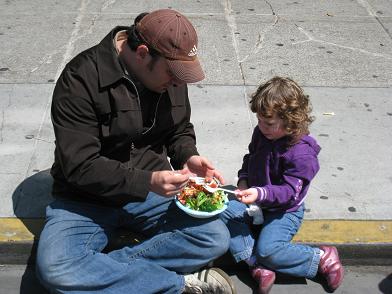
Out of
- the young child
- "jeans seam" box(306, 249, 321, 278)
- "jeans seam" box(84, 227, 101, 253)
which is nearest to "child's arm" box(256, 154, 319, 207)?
the young child

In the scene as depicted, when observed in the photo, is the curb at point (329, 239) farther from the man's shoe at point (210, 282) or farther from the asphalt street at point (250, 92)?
the man's shoe at point (210, 282)

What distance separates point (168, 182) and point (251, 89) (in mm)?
2126

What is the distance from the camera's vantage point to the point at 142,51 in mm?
2600

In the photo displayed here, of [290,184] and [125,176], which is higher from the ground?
[125,176]

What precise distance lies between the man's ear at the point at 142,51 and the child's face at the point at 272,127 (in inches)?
28.4

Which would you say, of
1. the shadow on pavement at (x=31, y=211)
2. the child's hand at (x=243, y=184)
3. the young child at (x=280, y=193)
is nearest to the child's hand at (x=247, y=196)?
the young child at (x=280, y=193)

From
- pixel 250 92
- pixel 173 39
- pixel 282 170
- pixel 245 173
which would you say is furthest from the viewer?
pixel 250 92

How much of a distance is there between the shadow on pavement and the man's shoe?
785 millimetres

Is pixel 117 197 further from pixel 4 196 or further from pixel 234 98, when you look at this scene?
pixel 234 98

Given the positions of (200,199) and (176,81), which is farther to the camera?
(200,199)

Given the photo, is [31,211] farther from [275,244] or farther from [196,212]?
[275,244]

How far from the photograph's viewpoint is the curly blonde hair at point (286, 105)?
9.55 ft

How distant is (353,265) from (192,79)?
148 centimetres

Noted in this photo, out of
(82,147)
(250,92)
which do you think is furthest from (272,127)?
(250,92)
